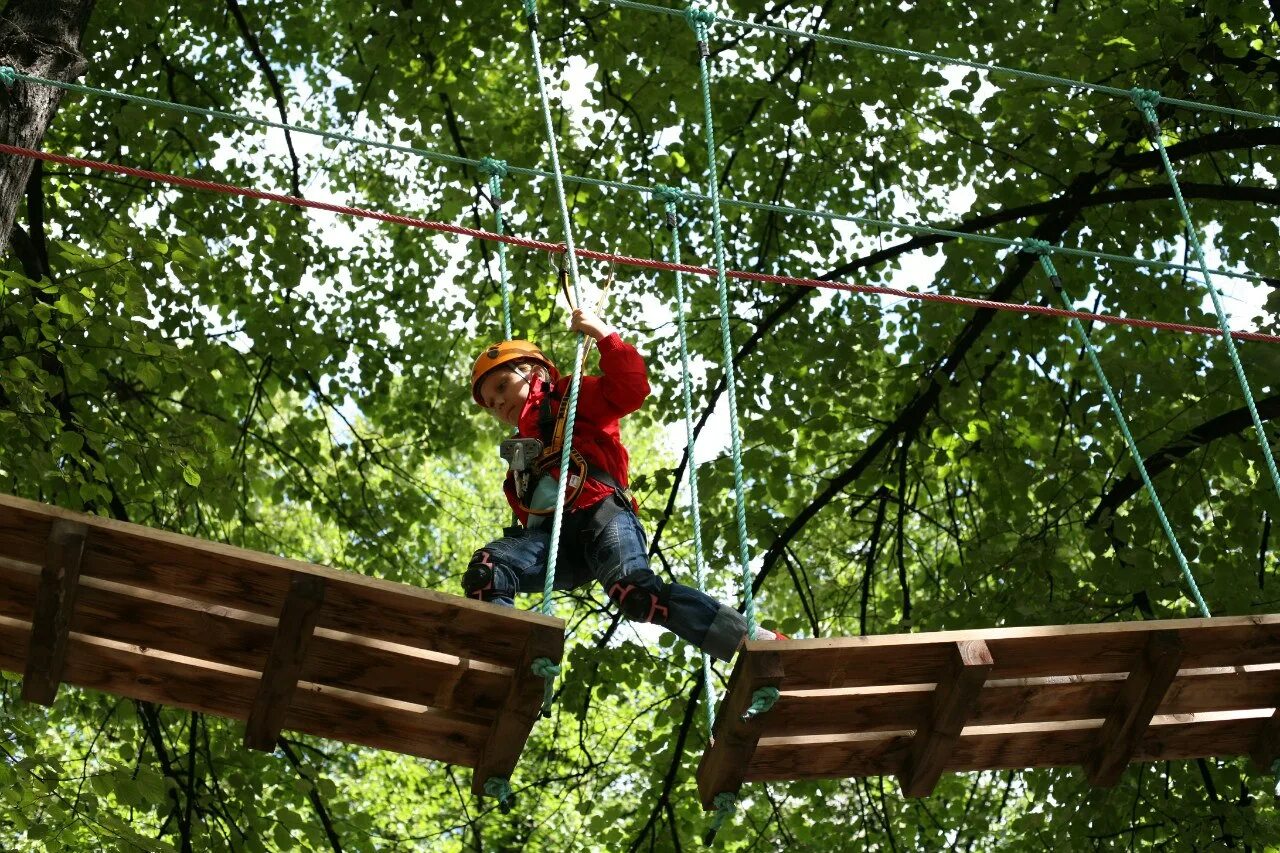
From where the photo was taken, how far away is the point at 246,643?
3330 millimetres

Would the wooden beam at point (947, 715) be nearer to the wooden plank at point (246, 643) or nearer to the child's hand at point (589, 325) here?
the wooden plank at point (246, 643)

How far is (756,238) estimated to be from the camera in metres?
8.46

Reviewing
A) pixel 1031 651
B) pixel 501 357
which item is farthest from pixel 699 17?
pixel 1031 651

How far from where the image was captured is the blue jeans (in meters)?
3.70

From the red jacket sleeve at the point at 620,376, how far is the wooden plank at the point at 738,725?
3.37 feet

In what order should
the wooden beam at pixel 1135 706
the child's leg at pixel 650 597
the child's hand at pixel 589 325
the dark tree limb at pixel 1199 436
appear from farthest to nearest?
the dark tree limb at pixel 1199 436 < the child's hand at pixel 589 325 < the child's leg at pixel 650 597 < the wooden beam at pixel 1135 706

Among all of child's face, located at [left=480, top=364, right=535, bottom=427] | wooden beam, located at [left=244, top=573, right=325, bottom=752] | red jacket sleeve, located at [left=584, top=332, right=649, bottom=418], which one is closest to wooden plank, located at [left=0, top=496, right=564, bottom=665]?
wooden beam, located at [left=244, top=573, right=325, bottom=752]

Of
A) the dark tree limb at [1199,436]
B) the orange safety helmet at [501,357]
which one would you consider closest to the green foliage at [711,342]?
the dark tree limb at [1199,436]

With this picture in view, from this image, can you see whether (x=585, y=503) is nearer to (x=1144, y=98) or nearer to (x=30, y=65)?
(x=30, y=65)

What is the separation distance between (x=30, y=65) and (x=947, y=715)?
11.2 ft

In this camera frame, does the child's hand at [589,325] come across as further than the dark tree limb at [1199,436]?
No

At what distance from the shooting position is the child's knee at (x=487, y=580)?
3822 millimetres

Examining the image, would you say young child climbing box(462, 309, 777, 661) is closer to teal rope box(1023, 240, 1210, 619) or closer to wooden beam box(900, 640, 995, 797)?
wooden beam box(900, 640, 995, 797)

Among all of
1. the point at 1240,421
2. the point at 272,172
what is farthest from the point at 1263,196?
the point at 272,172
